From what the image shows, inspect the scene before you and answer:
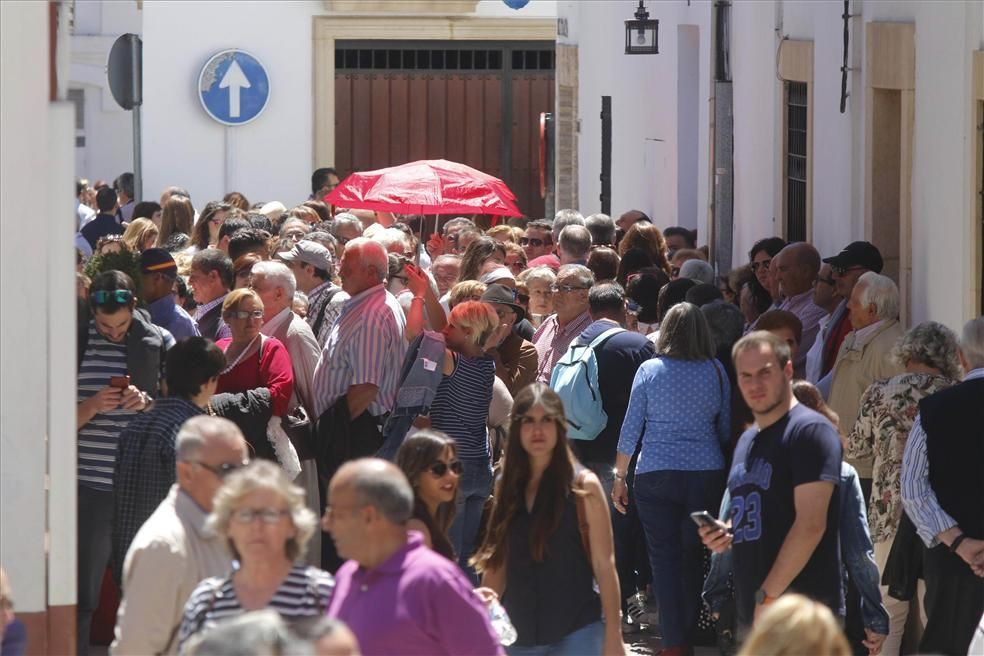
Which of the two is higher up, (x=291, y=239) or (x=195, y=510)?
(x=291, y=239)

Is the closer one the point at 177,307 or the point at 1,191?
the point at 1,191

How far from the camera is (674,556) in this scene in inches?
326

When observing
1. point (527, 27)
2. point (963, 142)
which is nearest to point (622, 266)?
point (963, 142)

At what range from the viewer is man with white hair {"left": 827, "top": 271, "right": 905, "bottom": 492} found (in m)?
8.84

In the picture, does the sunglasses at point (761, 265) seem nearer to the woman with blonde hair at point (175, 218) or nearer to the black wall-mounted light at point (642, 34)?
the woman with blonde hair at point (175, 218)

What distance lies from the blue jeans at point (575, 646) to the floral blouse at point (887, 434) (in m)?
1.96

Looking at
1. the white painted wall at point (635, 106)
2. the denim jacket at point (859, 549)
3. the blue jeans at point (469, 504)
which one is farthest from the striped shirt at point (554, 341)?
the white painted wall at point (635, 106)

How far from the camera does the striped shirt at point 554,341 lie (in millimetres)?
9539

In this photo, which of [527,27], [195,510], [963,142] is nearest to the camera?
[195,510]

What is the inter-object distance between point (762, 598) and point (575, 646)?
658mm

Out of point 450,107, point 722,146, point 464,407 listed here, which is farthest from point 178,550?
point 450,107

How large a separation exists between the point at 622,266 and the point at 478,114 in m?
12.7

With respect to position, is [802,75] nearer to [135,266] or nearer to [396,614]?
[135,266]

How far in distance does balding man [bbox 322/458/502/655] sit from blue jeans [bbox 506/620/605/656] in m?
1.39
